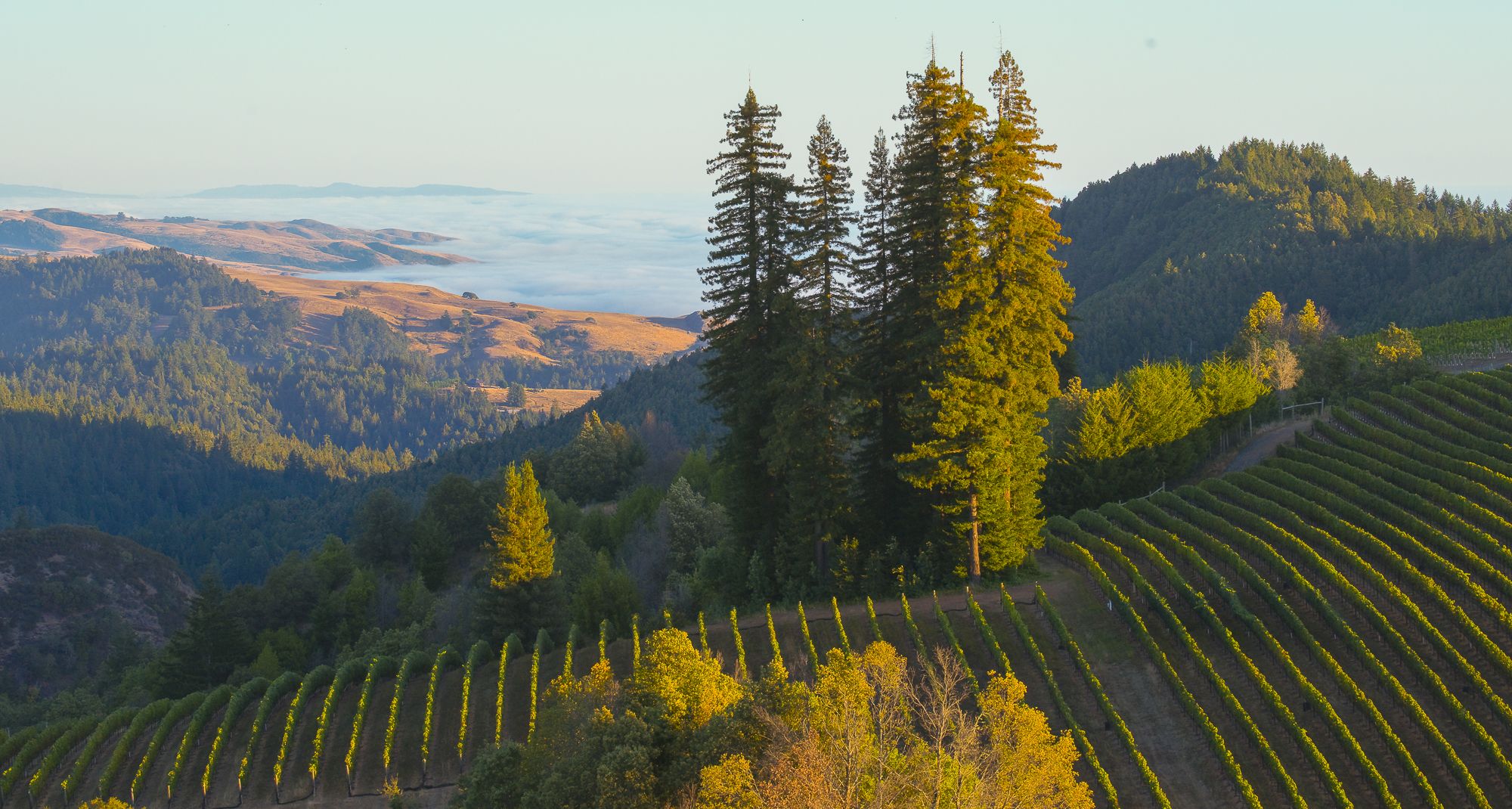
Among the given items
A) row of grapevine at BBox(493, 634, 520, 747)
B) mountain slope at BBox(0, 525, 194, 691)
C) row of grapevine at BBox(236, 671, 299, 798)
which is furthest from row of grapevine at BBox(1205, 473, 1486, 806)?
mountain slope at BBox(0, 525, 194, 691)

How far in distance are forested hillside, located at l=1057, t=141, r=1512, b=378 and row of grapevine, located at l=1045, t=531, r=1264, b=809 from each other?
88104 millimetres

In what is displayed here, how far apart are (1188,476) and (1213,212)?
16008 centimetres

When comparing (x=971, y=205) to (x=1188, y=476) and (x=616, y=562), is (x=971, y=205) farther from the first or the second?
(x=616, y=562)

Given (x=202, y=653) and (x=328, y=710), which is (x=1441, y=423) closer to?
(x=328, y=710)

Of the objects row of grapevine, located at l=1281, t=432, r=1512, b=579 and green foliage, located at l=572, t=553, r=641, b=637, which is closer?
row of grapevine, located at l=1281, t=432, r=1512, b=579

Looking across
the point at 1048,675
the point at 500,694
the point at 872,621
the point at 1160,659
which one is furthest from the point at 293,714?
the point at 1160,659

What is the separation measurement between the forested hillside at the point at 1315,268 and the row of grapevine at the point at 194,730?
101431 millimetres

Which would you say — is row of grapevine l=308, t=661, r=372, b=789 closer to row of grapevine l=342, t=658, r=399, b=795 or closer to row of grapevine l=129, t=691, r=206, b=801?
row of grapevine l=342, t=658, r=399, b=795

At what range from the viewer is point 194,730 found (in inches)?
1411

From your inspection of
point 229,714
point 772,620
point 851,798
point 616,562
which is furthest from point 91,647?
point 851,798

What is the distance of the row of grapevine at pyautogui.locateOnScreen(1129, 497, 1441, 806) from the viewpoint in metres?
25.2

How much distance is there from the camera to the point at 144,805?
3297 centimetres

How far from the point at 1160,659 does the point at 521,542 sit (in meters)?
24.6

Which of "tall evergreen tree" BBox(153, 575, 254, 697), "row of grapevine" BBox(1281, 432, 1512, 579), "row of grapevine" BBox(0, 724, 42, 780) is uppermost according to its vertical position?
"row of grapevine" BBox(1281, 432, 1512, 579)
